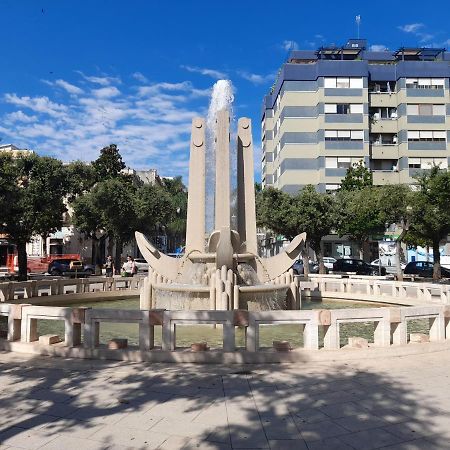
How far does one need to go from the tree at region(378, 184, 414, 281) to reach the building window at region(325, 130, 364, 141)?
24.5 meters

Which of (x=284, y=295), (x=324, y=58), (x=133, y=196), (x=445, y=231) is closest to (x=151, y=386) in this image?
(x=284, y=295)

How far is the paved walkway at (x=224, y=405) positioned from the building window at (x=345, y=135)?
47507 mm

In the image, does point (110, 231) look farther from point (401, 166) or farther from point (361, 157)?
point (401, 166)

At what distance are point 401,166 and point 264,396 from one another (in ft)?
171

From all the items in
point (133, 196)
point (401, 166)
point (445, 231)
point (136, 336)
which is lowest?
point (136, 336)

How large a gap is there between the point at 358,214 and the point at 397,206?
6.87m

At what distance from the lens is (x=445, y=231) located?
30.1m

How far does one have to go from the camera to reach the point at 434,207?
90.1ft

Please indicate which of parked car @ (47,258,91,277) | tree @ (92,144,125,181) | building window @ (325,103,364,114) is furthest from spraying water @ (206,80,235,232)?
building window @ (325,103,364,114)

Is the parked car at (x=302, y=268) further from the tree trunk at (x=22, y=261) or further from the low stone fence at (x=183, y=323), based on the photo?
the low stone fence at (x=183, y=323)

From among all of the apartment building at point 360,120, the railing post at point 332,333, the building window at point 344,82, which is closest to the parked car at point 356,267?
the apartment building at point 360,120

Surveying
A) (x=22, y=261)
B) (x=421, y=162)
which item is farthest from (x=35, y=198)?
(x=421, y=162)

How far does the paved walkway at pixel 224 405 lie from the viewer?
465cm

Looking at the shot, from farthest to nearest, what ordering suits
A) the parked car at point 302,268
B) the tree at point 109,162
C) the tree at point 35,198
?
the tree at point 109,162 → the parked car at point 302,268 → the tree at point 35,198
